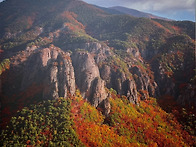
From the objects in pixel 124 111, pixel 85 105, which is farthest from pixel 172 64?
pixel 85 105

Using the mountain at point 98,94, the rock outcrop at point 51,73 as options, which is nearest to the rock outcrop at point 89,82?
the mountain at point 98,94

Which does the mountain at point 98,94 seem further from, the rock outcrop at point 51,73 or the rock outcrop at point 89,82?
the rock outcrop at point 89,82

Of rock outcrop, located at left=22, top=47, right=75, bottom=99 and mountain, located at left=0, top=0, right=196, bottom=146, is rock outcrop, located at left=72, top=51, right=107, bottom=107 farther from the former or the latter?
rock outcrop, located at left=22, top=47, right=75, bottom=99

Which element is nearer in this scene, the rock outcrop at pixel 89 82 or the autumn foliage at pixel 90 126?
the autumn foliage at pixel 90 126

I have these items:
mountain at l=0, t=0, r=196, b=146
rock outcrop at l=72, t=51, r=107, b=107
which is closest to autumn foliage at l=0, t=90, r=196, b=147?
mountain at l=0, t=0, r=196, b=146

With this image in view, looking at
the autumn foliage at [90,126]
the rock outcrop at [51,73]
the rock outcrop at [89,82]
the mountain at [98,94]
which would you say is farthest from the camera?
the rock outcrop at [89,82]

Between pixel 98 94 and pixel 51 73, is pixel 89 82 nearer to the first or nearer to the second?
pixel 98 94

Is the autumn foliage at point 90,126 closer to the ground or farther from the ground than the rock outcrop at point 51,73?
closer to the ground

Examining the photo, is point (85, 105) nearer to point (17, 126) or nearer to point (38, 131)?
point (38, 131)

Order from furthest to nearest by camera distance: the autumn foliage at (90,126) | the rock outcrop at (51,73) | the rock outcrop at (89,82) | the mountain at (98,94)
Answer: the rock outcrop at (89,82)
the rock outcrop at (51,73)
the mountain at (98,94)
the autumn foliage at (90,126)
